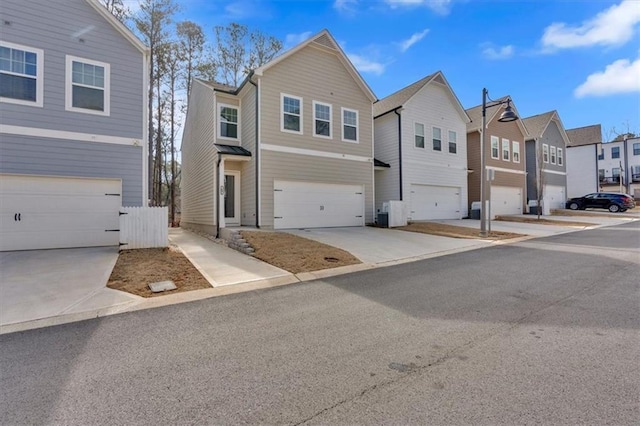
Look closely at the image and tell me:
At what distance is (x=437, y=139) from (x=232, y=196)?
40.6 ft

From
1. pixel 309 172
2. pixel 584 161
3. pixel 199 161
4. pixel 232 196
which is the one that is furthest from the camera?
pixel 584 161

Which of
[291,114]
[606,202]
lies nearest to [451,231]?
[291,114]

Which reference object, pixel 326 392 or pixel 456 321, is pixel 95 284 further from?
pixel 456 321

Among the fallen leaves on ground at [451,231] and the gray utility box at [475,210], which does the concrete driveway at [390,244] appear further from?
the gray utility box at [475,210]

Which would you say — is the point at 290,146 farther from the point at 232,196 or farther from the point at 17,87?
the point at 17,87

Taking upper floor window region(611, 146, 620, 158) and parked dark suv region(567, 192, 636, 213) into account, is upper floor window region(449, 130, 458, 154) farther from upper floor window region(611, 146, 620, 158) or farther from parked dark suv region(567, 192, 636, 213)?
upper floor window region(611, 146, 620, 158)

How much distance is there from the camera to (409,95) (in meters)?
17.6

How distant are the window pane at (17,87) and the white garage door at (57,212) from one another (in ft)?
7.71

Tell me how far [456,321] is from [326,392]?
229 cm

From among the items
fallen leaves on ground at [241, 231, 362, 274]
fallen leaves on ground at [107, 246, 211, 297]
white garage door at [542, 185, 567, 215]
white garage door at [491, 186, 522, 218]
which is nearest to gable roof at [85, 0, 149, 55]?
fallen leaves on ground at [107, 246, 211, 297]

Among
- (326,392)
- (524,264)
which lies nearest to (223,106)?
(524,264)

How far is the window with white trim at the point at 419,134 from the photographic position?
58.0ft

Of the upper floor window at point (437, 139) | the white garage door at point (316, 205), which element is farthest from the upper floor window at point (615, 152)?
the white garage door at point (316, 205)

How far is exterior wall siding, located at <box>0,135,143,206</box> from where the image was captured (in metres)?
9.12
